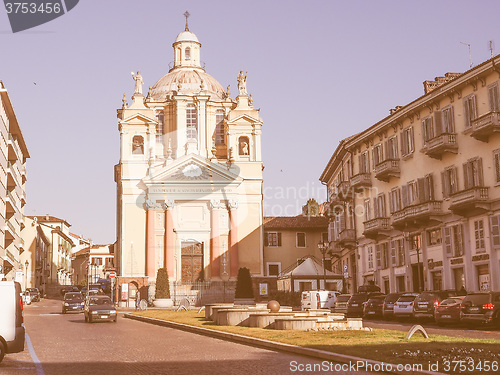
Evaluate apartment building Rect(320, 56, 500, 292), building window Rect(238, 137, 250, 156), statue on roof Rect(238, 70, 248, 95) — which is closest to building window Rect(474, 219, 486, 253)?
apartment building Rect(320, 56, 500, 292)

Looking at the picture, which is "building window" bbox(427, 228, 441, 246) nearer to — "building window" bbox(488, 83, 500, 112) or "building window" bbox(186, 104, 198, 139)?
"building window" bbox(488, 83, 500, 112)

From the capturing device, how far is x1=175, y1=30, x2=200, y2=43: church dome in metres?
90.9

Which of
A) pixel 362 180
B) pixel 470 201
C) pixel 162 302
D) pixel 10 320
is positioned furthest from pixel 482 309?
pixel 162 302

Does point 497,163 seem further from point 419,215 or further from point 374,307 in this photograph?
point 374,307

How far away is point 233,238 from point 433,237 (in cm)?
3471

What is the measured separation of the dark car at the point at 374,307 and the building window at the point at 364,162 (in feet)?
62.8

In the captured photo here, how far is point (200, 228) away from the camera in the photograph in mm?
78812

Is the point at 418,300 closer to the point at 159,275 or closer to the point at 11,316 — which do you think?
the point at 11,316

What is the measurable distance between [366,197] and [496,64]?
2017cm

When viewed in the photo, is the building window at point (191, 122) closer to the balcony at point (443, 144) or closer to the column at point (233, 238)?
the column at point (233, 238)

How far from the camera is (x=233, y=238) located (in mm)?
78062

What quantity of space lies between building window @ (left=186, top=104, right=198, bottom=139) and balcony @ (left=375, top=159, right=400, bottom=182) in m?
36.6

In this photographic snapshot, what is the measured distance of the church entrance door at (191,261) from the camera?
255 feet

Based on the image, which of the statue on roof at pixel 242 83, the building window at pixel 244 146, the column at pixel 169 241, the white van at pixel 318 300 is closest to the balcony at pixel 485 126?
the white van at pixel 318 300
